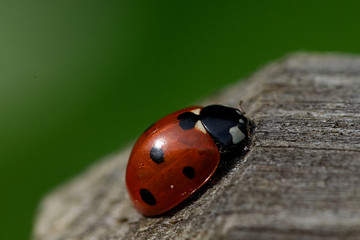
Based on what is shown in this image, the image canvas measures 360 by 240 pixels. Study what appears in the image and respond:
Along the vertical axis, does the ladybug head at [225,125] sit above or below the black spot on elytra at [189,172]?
above

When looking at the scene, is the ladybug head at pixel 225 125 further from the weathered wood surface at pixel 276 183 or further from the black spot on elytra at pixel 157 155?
the black spot on elytra at pixel 157 155

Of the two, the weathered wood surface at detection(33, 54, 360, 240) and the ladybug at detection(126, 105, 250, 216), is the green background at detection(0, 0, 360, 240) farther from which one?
the ladybug at detection(126, 105, 250, 216)

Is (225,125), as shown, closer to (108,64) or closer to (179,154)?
(179,154)

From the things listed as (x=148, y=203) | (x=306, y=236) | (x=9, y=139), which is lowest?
(x=9, y=139)

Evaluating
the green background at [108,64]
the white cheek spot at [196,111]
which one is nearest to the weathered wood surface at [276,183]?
the white cheek spot at [196,111]

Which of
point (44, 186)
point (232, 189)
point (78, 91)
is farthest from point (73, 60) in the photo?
point (232, 189)

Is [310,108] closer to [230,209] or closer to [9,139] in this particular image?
[230,209]

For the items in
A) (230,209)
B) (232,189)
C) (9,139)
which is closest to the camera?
(230,209)
